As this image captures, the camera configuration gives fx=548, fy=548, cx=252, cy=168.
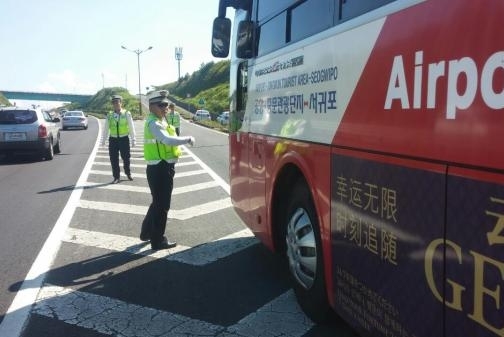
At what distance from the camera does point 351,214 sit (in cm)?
319

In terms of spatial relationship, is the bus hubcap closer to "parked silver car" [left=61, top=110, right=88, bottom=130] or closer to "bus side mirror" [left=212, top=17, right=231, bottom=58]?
"bus side mirror" [left=212, top=17, right=231, bottom=58]

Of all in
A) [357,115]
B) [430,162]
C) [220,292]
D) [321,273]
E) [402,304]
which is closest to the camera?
[430,162]

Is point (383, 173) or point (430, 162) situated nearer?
point (430, 162)

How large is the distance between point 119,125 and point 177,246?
20.8 feet

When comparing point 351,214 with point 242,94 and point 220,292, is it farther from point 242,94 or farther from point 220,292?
point 242,94

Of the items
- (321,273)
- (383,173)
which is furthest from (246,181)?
(383,173)

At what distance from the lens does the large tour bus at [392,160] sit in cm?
207

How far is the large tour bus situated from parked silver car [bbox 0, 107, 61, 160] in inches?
518

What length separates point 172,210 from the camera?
8.52m

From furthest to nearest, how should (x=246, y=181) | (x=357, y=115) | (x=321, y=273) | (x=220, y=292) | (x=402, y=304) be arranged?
(x=246, y=181), (x=220, y=292), (x=321, y=273), (x=357, y=115), (x=402, y=304)

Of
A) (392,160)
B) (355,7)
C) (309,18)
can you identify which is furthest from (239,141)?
(392,160)

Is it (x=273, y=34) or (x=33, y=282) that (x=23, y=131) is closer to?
(x=33, y=282)

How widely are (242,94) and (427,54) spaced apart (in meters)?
3.54

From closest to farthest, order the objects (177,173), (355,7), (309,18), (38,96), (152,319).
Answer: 1. (355,7)
2. (309,18)
3. (152,319)
4. (177,173)
5. (38,96)
